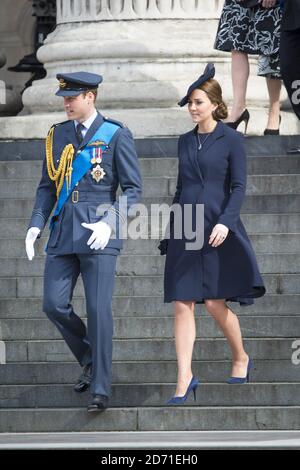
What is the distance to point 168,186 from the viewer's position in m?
14.2

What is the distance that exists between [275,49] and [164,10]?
181 cm

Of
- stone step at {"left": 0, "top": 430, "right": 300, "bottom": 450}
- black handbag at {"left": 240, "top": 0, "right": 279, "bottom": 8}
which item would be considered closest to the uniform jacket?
stone step at {"left": 0, "top": 430, "right": 300, "bottom": 450}

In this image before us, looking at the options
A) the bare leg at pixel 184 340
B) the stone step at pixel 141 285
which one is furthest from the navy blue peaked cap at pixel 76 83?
the stone step at pixel 141 285

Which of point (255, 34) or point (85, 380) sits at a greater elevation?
point (255, 34)

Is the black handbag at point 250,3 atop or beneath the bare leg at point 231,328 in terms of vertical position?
atop

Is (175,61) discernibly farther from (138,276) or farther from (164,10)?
(138,276)

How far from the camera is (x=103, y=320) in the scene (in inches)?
444

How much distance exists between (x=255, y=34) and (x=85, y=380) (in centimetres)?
428

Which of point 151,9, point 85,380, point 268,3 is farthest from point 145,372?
point 151,9

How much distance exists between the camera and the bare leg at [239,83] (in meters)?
14.9

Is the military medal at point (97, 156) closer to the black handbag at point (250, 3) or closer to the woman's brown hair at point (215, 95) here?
the woman's brown hair at point (215, 95)

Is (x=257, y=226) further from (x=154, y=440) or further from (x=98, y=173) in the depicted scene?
(x=154, y=440)

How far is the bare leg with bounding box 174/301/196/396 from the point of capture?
37.0ft

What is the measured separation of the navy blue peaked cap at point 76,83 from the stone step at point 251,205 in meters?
2.40
